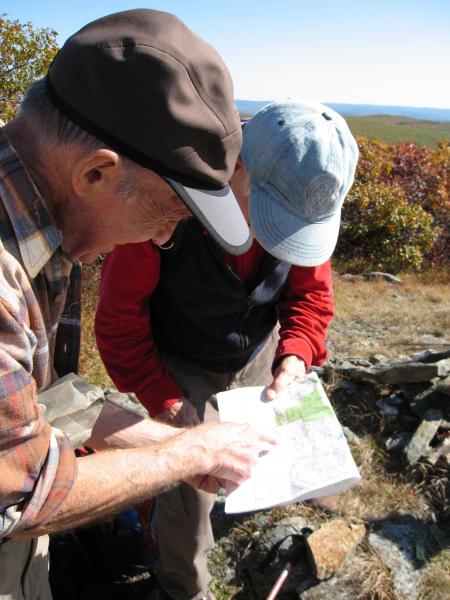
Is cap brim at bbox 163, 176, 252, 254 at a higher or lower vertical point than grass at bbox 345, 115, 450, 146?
higher

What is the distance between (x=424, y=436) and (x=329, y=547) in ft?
4.40

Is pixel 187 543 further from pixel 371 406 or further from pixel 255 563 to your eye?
pixel 371 406

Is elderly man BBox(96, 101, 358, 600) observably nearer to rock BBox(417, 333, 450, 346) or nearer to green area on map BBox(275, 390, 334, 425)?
green area on map BBox(275, 390, 334, 425)

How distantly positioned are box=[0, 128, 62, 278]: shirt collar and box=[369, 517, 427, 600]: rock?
2.51 metres

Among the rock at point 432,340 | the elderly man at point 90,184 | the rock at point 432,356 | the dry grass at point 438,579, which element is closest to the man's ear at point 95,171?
the elderly man at point 90,184

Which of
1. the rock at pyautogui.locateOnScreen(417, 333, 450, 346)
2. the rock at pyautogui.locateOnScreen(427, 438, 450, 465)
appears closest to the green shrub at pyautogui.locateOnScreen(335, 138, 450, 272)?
the rock at pyautogui.locateOnScreen(417, 333, 450, 346)

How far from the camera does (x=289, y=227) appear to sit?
1846 mm

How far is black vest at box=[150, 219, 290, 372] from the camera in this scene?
80.5 inches

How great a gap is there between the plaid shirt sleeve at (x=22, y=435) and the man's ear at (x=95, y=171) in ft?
0.81

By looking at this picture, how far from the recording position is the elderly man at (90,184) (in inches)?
41.2

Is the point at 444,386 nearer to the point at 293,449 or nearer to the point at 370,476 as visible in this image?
the point at 370,476

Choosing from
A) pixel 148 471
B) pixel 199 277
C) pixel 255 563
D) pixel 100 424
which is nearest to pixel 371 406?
pixel 255 563

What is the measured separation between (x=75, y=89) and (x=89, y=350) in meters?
3.94

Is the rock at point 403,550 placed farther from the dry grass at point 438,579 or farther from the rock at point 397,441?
the rock at point 397,441
